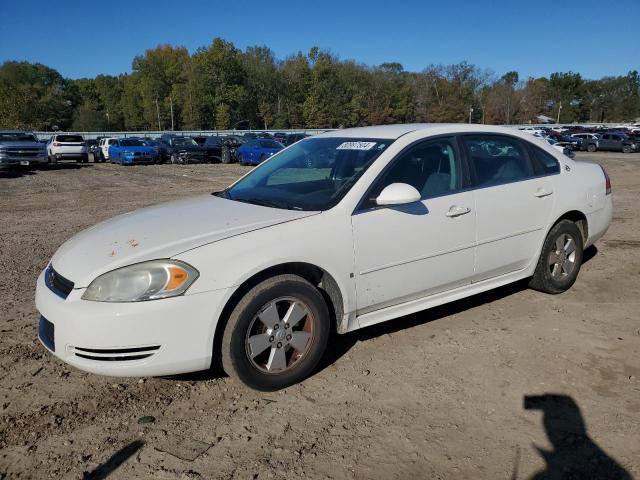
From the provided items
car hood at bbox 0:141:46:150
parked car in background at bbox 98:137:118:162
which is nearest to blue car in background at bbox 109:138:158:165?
parked car in background at bbox 98:137:118:162

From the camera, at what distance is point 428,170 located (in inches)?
157

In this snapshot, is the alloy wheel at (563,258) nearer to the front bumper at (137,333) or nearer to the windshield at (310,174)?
the windshield at (310,174)

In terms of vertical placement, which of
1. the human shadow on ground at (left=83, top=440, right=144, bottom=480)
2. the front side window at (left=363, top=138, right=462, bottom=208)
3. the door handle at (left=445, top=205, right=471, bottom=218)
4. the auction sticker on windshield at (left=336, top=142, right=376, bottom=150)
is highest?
the auction sticker on windshield at (left=336, top=142, right=376, bottom=150)

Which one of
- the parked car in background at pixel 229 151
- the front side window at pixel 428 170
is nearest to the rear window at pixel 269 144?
the parked car in background at pixel 229 151

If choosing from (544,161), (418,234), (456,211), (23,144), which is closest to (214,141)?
(23,144)

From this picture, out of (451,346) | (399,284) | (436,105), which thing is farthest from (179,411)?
(436,105)

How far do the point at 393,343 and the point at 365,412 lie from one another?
3.32ft

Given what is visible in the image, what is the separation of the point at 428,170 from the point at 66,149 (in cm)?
2771

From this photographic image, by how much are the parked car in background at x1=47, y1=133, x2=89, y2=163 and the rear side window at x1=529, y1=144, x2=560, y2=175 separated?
90.2 ft

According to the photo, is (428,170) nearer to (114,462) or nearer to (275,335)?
(275,335)

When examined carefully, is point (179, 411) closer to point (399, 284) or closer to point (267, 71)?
point (399, 284)

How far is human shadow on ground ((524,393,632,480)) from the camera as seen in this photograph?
2500 millimetres

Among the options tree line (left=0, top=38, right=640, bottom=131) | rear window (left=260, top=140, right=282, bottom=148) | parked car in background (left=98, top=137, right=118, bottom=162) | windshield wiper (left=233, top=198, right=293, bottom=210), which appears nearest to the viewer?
windshield wiper (left=233, top=198, right=293, bottom=210)

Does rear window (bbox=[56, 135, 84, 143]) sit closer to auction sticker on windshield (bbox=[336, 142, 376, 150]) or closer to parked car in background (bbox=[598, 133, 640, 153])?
auction sticker on windshield (bbox=[336, 142, 376, 150])
